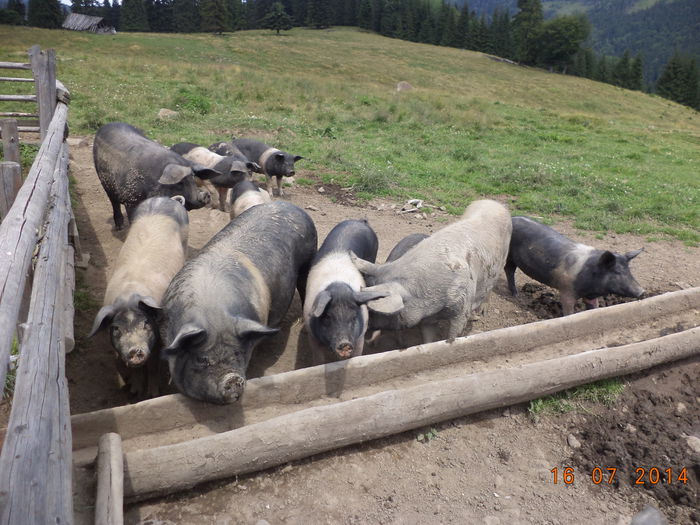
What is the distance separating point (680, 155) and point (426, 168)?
1043 cm

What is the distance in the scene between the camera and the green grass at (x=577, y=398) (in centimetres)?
446

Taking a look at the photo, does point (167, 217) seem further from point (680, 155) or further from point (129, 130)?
point (680, 155)

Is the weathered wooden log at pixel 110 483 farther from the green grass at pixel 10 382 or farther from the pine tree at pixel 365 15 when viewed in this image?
the pine tree at pixel 365 15

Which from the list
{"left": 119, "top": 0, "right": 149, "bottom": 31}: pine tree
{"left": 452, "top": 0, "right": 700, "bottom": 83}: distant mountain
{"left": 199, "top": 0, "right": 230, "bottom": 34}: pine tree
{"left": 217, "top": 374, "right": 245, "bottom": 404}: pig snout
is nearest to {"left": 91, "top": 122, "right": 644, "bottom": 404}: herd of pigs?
{"left": 217, "top": 374, "right": 245, "bottom": 404}: pig snout

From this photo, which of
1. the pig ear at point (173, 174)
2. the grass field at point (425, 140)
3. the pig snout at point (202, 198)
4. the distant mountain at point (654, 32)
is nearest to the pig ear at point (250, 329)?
the pig ear at point (173, 174)

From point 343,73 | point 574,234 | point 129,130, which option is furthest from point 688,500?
point 343,73

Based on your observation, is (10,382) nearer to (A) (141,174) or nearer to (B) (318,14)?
(A) (141,174)

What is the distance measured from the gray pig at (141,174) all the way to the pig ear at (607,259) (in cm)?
472

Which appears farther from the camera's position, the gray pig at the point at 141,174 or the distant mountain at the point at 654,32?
the distant mountain at the point at 654,32

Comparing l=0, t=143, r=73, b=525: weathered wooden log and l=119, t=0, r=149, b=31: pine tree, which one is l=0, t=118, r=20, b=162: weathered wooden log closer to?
l=0, t=143, r=73, b=525: weathered wooden log

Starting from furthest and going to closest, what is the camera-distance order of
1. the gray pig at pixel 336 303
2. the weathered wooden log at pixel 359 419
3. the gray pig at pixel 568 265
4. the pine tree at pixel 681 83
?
the pine tree at pixel 681 83 → the gray pig at pixel 568 265 → the gray pig at pixel 336 303 → the weathered wooden log at pixel 359 419

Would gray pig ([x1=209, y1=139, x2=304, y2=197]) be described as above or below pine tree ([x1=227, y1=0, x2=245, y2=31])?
below

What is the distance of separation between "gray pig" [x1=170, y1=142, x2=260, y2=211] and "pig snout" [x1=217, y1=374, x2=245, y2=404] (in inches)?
203

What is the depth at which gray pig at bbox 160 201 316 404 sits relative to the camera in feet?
11.9
